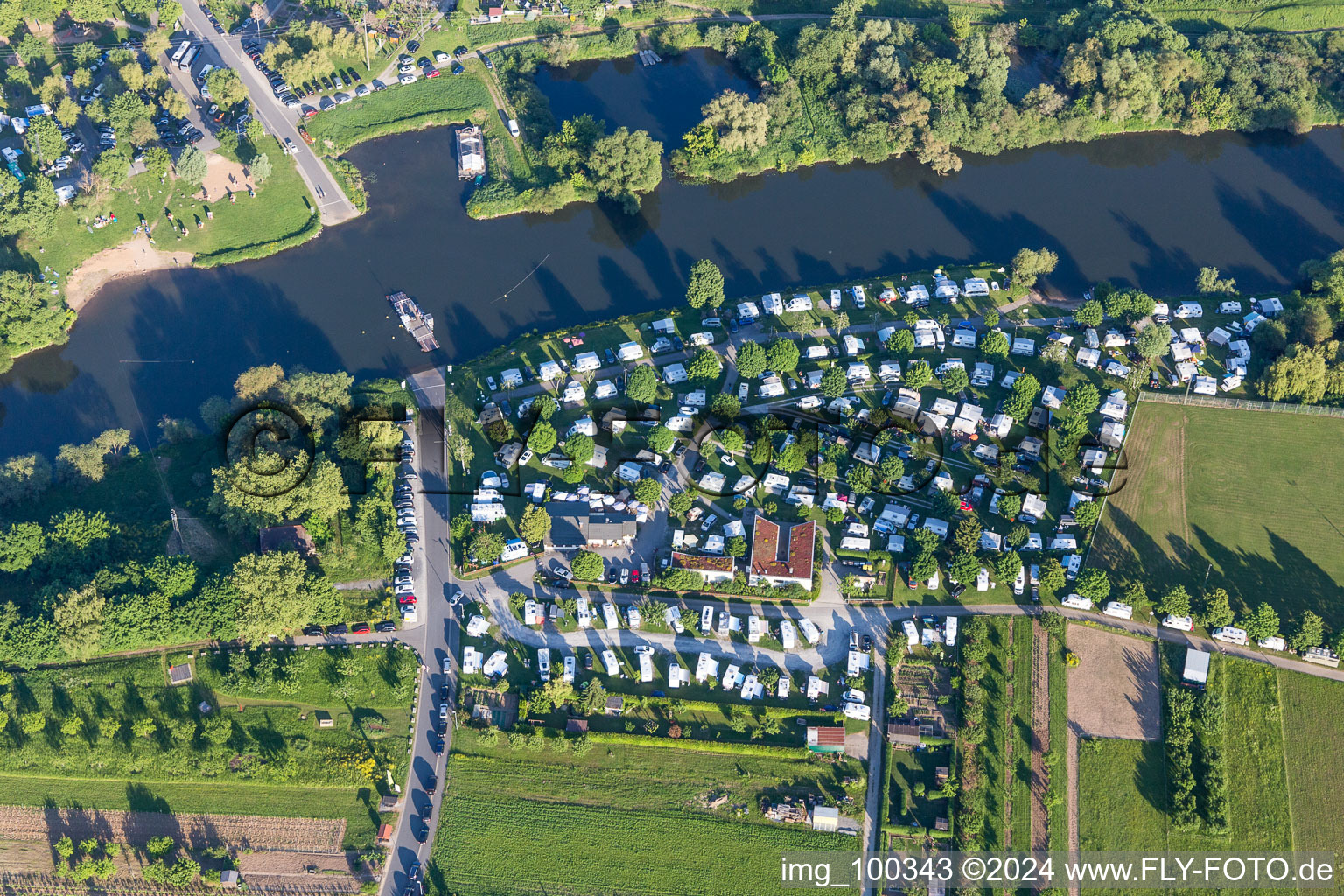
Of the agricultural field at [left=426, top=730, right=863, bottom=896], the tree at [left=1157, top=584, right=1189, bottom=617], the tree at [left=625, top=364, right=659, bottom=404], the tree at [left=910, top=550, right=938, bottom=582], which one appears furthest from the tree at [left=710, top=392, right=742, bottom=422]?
the tree at [left=1157, top=584, right=1189, bottom=617]

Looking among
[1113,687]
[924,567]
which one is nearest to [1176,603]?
[1113,687]

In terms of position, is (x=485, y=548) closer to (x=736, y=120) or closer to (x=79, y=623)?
(x=79, y=623)

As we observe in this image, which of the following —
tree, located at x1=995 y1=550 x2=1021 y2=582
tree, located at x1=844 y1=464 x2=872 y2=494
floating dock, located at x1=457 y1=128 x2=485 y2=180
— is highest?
floating dock, located at x1=457 y1=128 x2=485 y2=180

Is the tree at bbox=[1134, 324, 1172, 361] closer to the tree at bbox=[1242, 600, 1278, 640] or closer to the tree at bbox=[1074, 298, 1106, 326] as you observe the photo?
the tree at bbox=[1074, 298, 1106, 326]

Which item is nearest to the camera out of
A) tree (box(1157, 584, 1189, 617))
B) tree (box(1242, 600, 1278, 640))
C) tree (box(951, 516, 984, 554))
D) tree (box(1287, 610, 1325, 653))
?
tree (box(1287, 610, 1325, 653))

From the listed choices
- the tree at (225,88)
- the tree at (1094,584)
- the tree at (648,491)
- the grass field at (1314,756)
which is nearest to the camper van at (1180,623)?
the tree at (1094,584)

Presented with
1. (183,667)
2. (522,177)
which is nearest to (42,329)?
(183,667)

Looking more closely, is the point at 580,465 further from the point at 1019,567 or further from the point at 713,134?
the point at 713,134

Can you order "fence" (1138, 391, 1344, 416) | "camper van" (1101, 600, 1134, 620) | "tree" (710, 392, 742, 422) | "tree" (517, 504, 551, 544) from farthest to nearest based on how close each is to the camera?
"tree" (710, 392, 742, 422) < "fence" (1138, 391, 1344, 416) < "tree" (517, 504, 551, 544) < "camper van" (1101, 600, 1134, 620)
